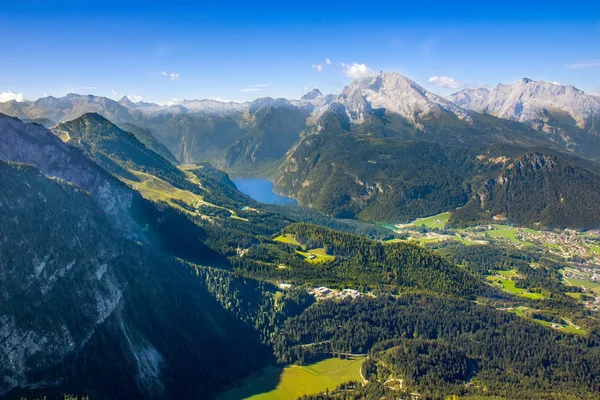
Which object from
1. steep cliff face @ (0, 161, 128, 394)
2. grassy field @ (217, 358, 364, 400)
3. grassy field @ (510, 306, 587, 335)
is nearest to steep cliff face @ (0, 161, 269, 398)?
steep cliff face @ (0, 161, 128, 394)

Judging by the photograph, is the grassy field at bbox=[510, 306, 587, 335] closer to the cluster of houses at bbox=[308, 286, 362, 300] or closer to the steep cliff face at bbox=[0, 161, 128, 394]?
the cluster of houses at bbox=[308, 286, 362, 300]

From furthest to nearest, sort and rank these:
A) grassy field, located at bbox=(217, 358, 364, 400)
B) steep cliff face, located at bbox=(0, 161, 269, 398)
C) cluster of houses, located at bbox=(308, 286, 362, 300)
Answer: cluster of houses, located at bbox=(308, 286, 362, 300) < grassy field, located at bbox=(217, 358, 364, 400) < steep cliff face, located at bbox=(0, 161, 269, 398)

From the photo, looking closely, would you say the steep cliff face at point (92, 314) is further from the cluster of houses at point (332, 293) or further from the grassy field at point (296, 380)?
the cluster of houses at point (332, 293)

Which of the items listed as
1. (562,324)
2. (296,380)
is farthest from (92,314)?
(562,324)

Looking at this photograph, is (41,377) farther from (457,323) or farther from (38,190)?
(457,323)

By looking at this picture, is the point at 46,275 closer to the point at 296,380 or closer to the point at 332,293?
the point at 296,380

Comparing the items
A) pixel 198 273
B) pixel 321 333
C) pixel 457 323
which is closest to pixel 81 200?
pixel 198 273
